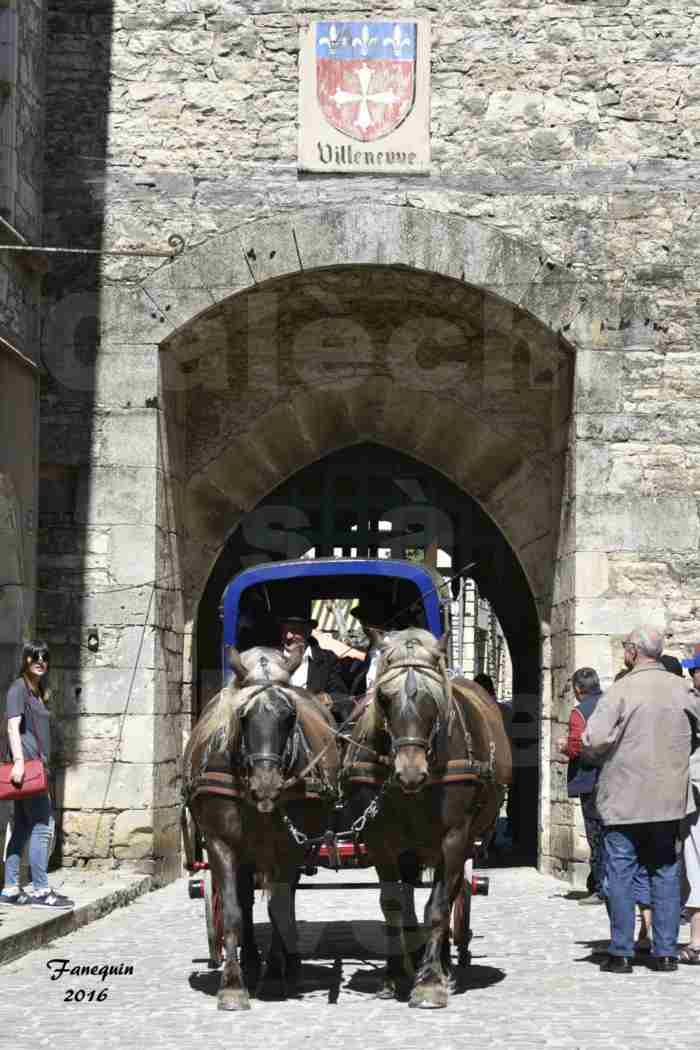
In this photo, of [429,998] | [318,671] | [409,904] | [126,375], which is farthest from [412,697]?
[126,375]

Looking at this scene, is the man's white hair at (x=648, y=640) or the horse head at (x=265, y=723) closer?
the horse head at (x=265, y=723)

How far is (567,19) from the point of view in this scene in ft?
40.9

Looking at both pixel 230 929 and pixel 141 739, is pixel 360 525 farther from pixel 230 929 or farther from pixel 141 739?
pixel 230 929

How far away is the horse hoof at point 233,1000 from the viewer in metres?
6.86

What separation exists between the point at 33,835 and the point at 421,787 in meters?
3.41

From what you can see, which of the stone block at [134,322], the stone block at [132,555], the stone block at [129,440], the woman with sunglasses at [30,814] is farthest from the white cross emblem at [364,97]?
the woman with sunglasses at [30,814]

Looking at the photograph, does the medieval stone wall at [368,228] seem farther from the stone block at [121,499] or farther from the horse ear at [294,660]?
the horse ear at [294,660]

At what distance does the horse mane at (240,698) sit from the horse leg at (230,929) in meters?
0.38

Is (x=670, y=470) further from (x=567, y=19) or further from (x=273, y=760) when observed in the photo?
(x=273, y=760)

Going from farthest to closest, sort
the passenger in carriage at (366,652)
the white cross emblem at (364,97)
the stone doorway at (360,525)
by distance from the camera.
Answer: the stone doorway at (360,525) < the white cross emblem at (364,97) < the passenger in carriage at (366,652)

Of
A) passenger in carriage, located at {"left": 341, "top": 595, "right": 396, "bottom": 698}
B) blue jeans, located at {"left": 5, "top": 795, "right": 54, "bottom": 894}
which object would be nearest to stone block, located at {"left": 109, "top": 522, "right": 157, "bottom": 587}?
passenger in carriage, located at {"left": 341, "top": 595, "right": 396, "bottom": 698}

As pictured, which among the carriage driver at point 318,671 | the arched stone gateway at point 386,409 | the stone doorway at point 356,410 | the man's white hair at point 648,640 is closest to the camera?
the man's white hair at point 648,640

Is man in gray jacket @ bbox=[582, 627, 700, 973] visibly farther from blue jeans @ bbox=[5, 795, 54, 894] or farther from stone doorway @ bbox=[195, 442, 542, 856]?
stone doorway @ bbox=[195, 442, 542, 856]

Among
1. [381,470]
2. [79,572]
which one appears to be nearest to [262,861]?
[79,572]
